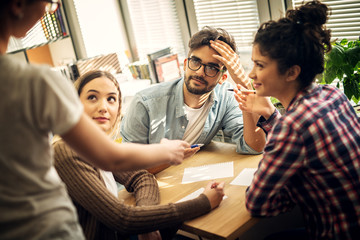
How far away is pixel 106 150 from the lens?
0.91 meters

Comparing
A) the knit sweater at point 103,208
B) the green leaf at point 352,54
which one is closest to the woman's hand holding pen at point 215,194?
the knit sweater at point 103,208

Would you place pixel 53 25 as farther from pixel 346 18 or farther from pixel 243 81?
pixel 346 18

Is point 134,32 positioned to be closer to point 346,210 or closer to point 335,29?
point 335,29

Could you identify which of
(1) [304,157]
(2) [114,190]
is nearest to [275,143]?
(1) [304,157]

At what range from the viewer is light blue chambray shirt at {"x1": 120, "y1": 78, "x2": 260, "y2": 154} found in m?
2.10

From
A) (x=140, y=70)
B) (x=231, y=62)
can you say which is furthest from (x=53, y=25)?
(x=231, y=62)

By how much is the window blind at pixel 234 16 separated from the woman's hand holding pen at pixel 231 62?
1018 mm

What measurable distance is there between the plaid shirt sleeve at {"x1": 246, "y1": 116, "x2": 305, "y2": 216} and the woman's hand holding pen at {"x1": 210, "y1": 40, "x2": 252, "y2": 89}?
77 centimetres

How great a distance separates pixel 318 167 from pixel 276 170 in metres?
0.14

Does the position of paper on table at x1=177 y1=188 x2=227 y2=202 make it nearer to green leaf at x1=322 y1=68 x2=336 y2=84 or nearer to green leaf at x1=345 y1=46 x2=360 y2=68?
green leaf at x1=322 y1=68 x2=336 y2=84

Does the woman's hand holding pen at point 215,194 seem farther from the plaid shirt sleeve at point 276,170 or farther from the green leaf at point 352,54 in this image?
the green leaf at point 352,54

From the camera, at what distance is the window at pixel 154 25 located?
3971mm

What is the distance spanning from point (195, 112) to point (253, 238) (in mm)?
787

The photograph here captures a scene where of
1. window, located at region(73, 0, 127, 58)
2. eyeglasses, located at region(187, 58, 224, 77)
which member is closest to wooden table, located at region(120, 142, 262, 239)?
eyeglasses, located at region(187, 58, 224, 77)
